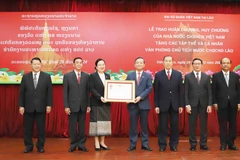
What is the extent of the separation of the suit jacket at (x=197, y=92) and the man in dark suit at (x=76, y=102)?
143 centimetres

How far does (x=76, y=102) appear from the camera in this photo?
13.3 ft

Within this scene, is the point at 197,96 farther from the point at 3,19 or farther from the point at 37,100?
the point at 3,19

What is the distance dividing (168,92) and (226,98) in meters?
0.83

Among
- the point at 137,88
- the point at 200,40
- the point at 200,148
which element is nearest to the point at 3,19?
the point at 137,88

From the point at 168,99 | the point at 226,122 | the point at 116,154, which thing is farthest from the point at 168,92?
the point at 116,154

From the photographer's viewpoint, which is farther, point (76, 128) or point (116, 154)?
point (76, 128)

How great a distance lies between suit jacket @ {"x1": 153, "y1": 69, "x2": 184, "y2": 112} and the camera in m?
4.10

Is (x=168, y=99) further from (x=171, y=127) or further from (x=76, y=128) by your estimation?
(x=76, y=128)

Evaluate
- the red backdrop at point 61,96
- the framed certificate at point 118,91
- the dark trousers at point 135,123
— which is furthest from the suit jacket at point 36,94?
the red backdrop at point 61,96

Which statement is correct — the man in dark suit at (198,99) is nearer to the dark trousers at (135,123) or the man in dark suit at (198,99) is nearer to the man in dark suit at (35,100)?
the dark trousers at (135,123)

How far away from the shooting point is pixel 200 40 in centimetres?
554

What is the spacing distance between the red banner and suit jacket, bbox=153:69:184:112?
1342mm

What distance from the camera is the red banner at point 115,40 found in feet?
17.9

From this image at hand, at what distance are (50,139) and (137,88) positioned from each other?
214cm
